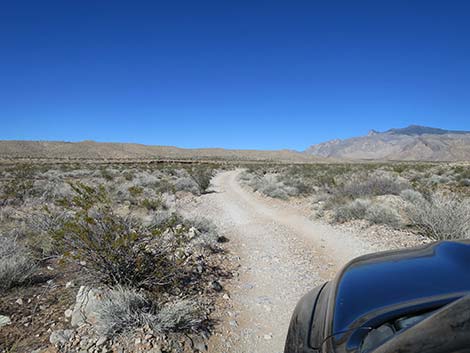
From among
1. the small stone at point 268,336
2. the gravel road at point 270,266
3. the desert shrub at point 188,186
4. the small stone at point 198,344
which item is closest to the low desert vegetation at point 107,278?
the small stone at point 198,344

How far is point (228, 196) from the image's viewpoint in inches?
623

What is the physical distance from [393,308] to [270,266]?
13.7 ft

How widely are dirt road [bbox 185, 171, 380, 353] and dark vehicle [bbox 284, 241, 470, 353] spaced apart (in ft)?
5.03

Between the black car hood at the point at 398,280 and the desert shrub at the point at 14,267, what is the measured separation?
173 inches

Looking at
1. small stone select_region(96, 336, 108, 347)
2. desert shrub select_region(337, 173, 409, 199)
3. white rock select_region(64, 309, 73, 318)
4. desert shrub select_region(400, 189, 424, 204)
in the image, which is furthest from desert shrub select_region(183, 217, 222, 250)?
desert shrub select_region(400, 189, 424, 204)

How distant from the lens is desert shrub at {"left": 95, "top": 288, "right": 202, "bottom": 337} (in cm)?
305

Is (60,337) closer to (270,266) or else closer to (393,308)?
(393,308)

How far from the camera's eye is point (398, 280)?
191cm

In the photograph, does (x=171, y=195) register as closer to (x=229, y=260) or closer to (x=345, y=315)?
(x=229, y=260)

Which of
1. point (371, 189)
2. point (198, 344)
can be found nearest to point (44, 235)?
point (198, 344)

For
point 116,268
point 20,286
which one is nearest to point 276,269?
point 116,268

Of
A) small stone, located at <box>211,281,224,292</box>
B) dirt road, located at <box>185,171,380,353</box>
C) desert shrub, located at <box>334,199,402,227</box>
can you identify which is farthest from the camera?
desert shrub, located at <box>334,199,402,227</box>

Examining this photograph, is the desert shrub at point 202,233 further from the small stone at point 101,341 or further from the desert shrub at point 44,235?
the small stone at point 101,341

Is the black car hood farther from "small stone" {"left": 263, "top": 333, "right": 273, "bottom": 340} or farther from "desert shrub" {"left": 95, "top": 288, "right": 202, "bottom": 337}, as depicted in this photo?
"desert shrub" {"left": 95, "top": 288, "right": 202, "bottom": 337}
